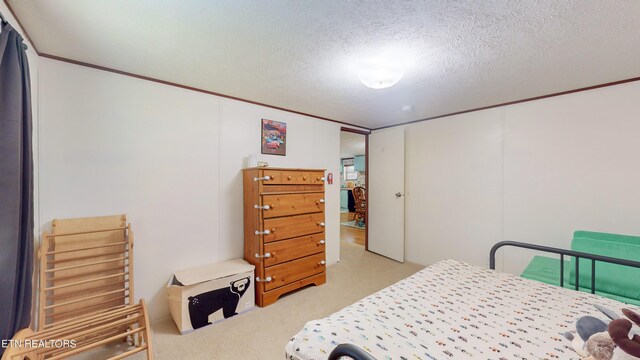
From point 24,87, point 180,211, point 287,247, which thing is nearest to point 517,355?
point 287,247

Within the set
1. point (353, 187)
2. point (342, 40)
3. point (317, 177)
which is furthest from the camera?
point (353, 187)

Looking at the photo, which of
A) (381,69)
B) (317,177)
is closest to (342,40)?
(381,69)

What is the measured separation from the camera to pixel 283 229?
8.51ft

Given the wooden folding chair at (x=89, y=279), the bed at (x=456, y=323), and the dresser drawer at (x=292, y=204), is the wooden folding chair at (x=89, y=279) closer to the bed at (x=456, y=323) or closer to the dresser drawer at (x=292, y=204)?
the dresser drawer at (x=292, y=204)

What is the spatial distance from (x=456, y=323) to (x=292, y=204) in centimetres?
186

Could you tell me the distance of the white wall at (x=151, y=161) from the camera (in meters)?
1.83

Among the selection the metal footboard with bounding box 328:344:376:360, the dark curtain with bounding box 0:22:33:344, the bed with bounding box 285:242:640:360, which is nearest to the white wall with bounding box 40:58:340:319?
the dark curtain with bounding box 0:22:33:344

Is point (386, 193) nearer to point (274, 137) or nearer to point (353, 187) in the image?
point (274, 137)

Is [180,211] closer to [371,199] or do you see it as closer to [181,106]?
[181,106]

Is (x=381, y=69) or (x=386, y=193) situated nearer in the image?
(x=381, y=69)

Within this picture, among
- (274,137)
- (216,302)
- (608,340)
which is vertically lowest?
(216,302)

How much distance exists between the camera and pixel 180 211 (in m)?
2.34

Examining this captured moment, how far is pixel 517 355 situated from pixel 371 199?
334cm

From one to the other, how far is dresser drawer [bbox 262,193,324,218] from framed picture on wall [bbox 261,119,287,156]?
0.72 m
